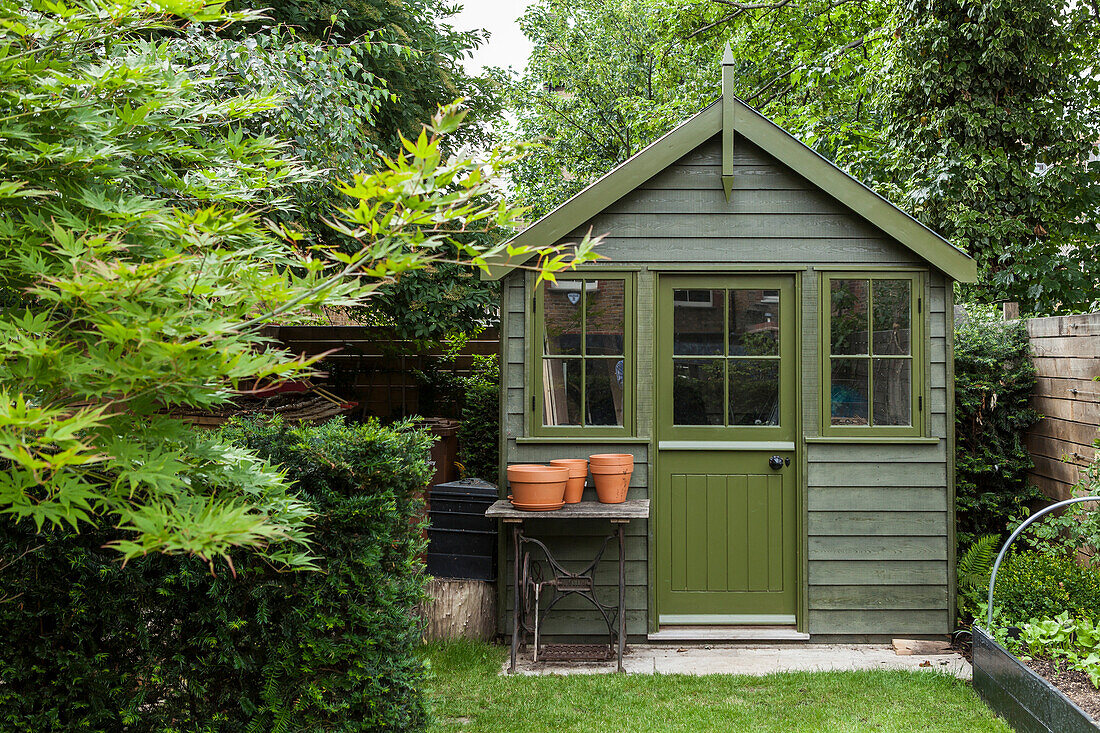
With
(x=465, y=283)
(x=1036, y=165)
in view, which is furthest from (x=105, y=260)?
(x=1036, y=165)

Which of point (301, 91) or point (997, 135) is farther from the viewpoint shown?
point (997, 135)

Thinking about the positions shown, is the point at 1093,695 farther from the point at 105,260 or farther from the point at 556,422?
the point at 105,260

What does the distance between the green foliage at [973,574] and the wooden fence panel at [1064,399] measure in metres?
0.66

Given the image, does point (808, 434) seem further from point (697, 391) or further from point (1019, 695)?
point (1019, 695)

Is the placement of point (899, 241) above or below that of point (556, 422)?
above

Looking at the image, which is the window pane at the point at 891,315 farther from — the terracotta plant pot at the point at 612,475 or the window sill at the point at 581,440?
the terracotta plant pot at the point at 612,475

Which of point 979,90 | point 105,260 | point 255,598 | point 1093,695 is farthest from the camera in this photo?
point 979,90

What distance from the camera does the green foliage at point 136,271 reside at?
1.53 metres

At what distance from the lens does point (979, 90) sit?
7.70 meters

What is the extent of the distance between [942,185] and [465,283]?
5.15 meters

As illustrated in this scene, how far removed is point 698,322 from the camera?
4980 millimetres

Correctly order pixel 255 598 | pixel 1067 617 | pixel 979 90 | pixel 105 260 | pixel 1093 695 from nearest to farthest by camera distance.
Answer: pixel 105 260, pixel 255 598, pixel 1093 695, pixel 1067 617, pixel 979 90

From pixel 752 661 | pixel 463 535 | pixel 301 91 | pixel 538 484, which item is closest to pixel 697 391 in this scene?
pixel 538 484

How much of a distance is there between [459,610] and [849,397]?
9.04ft
